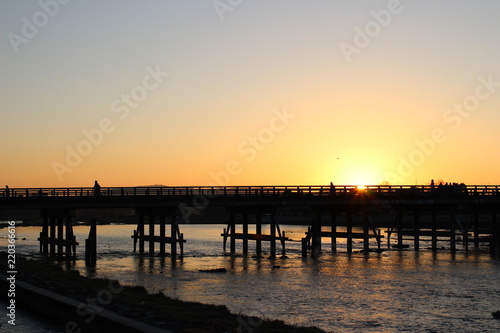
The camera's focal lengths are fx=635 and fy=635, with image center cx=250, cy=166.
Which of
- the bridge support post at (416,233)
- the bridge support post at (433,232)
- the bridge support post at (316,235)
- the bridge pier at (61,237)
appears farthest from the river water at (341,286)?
the bridge support post at (416,233)

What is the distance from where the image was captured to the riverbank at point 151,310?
52.9 feet

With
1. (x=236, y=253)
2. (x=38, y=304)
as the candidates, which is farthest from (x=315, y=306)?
(x=236, y=253)

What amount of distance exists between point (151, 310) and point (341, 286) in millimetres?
17579

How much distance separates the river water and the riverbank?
1.88 feet

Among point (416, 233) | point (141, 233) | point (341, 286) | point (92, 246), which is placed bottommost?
point (341, 286)

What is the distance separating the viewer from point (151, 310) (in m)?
18.0

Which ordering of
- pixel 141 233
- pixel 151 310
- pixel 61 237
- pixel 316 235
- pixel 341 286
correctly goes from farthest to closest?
pixel 141 233 → pixel 316 235 → pixel 61 237 → pixel 341 286 → pixel 151 310

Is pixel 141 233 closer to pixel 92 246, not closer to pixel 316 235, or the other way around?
pixel 92 246

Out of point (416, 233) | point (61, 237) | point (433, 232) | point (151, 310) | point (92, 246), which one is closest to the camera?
point (151, 310)

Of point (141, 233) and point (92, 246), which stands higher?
point (141, 233)

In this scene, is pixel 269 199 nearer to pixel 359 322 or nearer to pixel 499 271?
pixel 499 271

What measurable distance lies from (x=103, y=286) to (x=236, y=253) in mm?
33227

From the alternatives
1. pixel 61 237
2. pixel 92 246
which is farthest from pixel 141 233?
pixel 92 246

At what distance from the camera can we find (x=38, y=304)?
65.4 ft
